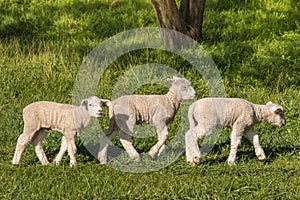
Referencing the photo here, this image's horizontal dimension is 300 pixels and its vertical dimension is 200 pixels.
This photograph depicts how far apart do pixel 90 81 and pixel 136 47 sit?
116 centimetres

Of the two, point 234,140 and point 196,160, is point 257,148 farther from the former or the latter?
point 196,160

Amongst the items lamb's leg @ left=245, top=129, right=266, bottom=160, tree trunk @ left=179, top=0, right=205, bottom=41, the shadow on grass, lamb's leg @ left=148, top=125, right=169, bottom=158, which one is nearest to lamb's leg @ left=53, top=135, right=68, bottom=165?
lamb's leg @ left=148, top=125, right=169, bottom=158

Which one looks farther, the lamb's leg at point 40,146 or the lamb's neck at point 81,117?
the lamb's leg at point 40,146

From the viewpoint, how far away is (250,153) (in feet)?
29.3

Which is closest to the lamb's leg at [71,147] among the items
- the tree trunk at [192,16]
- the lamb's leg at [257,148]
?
the lamb's leg at [257,148]

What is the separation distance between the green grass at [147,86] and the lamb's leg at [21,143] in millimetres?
107

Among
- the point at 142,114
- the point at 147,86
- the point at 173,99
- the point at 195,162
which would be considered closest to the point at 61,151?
the point at 142,114

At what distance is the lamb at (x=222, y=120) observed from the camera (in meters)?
8.30

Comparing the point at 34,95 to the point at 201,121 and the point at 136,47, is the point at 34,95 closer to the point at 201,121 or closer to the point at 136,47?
the point at 136,47

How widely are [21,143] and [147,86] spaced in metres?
2.80

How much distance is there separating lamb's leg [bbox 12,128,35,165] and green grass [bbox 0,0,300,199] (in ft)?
0.35

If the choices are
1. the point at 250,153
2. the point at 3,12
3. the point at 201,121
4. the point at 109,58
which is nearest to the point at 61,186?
the point at 201,121

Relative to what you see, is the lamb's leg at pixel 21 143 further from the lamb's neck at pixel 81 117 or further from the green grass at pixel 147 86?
the lamb's neck at pixel 81 117

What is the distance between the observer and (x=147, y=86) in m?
10.6
